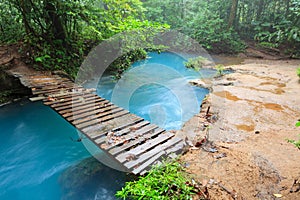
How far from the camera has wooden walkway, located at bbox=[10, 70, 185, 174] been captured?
2.63 m

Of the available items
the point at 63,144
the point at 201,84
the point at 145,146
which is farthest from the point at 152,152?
the point at 201,84

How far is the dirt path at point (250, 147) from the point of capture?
7.14 feet

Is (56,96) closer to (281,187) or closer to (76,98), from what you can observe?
(76,98)

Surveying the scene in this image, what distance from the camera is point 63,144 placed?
177 inches

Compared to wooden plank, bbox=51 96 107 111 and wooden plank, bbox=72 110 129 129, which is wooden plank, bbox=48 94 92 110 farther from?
wooden plank, bbox=72 110 129 129

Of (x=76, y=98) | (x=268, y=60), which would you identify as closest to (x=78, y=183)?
(x=76, y=98)

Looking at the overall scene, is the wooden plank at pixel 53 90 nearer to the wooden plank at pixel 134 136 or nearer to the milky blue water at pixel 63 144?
the milky blue water at pixel 63 144

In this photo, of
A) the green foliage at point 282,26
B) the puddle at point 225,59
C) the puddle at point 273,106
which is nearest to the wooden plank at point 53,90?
the puddle at point 273,106

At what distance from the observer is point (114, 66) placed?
809 centimetres

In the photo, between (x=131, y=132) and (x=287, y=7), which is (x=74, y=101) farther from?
(x=287, y=7)

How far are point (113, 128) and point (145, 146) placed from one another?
72 centimetres

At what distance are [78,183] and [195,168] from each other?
1.96m

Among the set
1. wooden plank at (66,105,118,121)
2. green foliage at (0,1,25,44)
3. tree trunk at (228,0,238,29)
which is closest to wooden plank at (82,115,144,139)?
wooden plank at (66,105,118,121)

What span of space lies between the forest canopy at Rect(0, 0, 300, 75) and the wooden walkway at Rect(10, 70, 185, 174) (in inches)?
91.0
